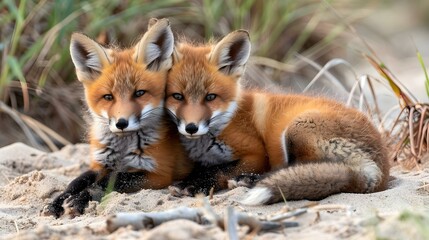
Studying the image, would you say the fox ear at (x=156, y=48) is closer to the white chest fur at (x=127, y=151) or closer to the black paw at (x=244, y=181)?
the white chest fur at (x=127, y=151)

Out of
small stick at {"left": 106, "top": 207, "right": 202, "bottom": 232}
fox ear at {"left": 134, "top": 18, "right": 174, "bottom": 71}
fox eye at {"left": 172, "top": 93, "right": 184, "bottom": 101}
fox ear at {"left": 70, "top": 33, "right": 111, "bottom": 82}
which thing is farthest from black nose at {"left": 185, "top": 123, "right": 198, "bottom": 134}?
small stick at {"left": 106, "top": 207, "right": 202, "bottom": 232}

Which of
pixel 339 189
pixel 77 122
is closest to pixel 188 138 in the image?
pixel 339 189

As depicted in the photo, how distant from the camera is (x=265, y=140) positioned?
15.4 feet

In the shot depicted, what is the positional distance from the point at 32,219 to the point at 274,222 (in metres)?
1.78

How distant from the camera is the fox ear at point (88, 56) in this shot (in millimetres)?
4547

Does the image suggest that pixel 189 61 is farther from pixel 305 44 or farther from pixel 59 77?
pixel 305 44

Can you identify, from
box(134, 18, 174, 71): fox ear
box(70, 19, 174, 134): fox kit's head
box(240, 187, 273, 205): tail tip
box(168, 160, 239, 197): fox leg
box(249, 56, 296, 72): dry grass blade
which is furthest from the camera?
box(249, 56, 296, 72): dry grass blade

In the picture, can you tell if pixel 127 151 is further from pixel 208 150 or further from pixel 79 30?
pixel 79 30

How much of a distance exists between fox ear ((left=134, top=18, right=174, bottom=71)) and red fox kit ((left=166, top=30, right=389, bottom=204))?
66mm

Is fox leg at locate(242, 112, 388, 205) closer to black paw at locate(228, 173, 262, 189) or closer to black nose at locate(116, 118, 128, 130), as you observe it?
black paw at locate(228, 173, 262, 189)

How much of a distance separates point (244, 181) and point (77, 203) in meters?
1.00

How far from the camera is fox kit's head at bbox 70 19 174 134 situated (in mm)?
4344

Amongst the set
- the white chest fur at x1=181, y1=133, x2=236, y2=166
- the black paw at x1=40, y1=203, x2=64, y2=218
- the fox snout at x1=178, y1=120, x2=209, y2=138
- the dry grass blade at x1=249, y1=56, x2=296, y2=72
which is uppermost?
the dry grass blade at x1=249, y1=56, x2=296, y2=72

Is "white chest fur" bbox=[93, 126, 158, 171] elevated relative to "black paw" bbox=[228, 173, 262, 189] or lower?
elevated
